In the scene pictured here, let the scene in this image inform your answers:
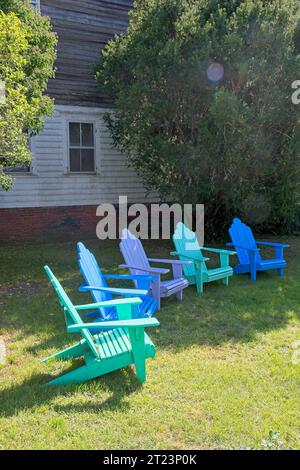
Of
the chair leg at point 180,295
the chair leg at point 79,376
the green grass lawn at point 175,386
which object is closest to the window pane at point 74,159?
the green grass lawn at point 175,386

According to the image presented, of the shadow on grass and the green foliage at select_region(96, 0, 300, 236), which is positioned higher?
the green foliage at select_region(96, 0, 300, 236)

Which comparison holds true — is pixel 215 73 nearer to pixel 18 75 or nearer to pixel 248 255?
pixel 248 255

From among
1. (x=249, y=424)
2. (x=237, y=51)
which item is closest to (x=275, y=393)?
(x=249, y=424)

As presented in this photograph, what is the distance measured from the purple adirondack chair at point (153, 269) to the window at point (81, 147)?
5530 millimetres

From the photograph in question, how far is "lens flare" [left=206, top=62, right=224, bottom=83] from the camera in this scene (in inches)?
296

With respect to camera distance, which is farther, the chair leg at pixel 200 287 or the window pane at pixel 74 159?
the window pane at pixel 74 159

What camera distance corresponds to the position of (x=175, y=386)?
3336mm

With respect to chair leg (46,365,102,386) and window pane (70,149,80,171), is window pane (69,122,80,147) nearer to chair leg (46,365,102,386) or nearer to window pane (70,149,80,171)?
window pane (70,149,80,171)

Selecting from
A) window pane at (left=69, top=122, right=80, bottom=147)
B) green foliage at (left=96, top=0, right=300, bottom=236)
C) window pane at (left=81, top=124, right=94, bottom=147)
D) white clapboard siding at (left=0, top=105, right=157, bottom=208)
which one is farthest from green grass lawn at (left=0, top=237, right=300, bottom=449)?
window pane at (left=81, top=124, right=94, bottom=147)

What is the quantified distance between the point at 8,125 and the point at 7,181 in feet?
3.85

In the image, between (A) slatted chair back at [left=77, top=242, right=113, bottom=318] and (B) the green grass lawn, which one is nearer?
(B) the green grass lawn

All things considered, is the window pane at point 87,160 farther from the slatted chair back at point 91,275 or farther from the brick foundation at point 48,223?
the slatted chair back at point 91,275

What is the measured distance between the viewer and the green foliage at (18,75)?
4.74 metres

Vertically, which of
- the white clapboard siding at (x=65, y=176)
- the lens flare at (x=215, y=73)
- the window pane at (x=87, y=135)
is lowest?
the white clapboard siding at (x=65, y=176)
